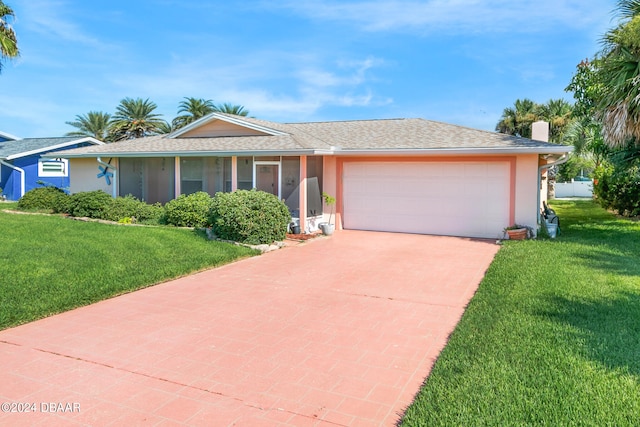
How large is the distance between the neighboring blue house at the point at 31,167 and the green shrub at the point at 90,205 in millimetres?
11639

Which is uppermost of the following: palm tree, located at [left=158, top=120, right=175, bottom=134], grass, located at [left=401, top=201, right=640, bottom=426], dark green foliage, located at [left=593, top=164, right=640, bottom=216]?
palm tree, located at [left=158, top=120, right=175, bottom=134]

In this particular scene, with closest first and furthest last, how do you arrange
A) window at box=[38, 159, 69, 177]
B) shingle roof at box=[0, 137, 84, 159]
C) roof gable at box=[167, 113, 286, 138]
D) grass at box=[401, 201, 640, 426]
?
grass at box=[401, 201, 640, 426] < roof gable at box=[167, 113, 286, 138] < shingle roof at box=[0, 137, 84, 159] < window at box=[38, 159, 69, 177]

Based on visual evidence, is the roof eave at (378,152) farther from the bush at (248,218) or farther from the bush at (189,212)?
the bush at (248,218)

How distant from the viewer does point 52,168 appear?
1091 inches

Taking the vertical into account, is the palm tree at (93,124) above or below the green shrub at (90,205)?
above

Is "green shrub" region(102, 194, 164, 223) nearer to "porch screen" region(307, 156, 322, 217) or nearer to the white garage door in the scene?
"porch screen" region(307, 156, 322, 217)

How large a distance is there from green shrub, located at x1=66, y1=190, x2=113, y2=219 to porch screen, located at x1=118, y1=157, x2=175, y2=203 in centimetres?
190

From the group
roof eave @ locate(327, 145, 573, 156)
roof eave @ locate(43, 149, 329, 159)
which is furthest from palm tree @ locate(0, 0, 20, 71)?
roof eave @ locate(327, 145, 573, 156)

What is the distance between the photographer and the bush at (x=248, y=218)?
37.6 feet

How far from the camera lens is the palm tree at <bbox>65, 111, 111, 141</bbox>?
132 ft

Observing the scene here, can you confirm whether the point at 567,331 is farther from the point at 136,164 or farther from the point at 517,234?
the point at 136,164

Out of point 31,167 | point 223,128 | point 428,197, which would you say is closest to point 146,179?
point 223,128

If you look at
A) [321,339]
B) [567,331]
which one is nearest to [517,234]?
[567,331]

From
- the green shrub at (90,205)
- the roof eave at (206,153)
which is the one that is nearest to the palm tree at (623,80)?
the roof eave at (206,153)
